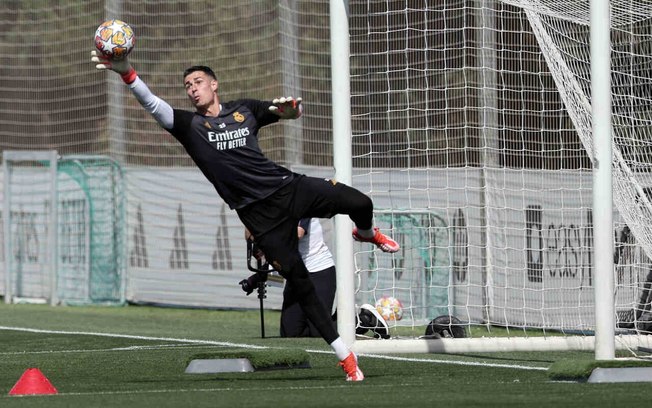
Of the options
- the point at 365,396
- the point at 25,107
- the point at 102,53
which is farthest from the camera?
the point at 25,107

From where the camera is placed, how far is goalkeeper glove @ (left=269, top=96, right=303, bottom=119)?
9383 mm

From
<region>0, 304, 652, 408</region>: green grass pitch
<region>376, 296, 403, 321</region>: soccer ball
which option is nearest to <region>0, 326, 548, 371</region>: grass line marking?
<region>0, 304, 652, 408</region>: green grass pitch

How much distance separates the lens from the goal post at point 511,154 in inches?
463

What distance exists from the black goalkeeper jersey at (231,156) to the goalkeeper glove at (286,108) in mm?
217

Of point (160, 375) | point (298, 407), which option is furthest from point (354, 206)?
point (298, 407)

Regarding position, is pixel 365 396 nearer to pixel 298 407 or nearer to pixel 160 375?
pixel 298 407

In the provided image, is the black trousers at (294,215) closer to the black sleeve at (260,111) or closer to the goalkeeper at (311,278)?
the black sleeve at (260,111)

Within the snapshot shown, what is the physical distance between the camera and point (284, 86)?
19.0 metres

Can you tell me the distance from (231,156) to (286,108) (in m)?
0.49

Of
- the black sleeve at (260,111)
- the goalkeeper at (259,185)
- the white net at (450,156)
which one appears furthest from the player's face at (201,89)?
the white net at (450,156)

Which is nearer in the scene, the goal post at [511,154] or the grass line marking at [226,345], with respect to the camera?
the grass line marking at [226,345]

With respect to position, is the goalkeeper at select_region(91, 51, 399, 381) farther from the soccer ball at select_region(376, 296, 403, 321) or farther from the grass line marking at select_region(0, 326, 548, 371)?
the soccer ball at select_region(376, 296, 403, 321)

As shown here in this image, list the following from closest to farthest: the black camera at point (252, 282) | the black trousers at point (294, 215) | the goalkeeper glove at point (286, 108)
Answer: the black trousers at point (294, 215) < the goalkeeper glove at point (286, 108) < the black camera at point (252, 282)

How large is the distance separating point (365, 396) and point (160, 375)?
7.27ft
